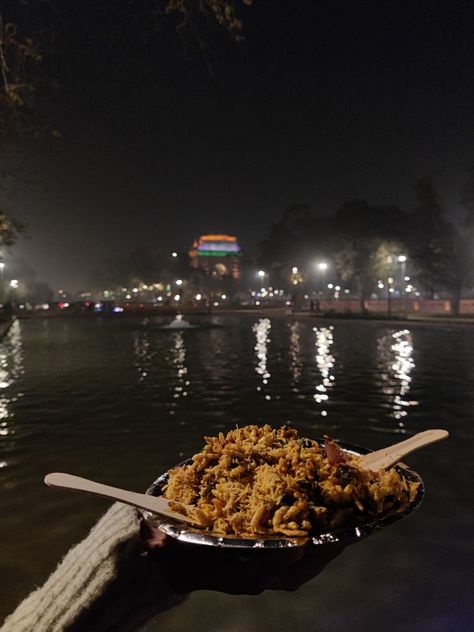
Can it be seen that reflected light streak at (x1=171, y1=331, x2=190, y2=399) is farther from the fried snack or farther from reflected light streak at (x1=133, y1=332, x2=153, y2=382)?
the fried snack

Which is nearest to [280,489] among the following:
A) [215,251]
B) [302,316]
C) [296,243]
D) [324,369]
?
[324,369]

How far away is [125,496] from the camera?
2898 mm

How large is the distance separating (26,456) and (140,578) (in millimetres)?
4655

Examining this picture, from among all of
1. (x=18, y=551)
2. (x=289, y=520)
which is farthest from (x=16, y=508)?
(x=289, y=520)

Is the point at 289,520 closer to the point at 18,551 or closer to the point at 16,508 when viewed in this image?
the point at 18,551

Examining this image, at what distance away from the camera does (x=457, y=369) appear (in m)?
15.4

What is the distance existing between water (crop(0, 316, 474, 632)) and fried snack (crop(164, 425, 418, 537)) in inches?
40.2

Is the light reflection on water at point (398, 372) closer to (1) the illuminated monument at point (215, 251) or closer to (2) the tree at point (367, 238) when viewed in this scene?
(2) the tree at point (367, 238)

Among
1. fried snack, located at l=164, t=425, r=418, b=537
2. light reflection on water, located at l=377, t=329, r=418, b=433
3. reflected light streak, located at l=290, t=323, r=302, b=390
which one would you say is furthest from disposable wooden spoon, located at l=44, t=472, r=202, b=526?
reflected light streak, located at l=290, t=323, r=302, b=390

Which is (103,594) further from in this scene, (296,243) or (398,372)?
(296,243)

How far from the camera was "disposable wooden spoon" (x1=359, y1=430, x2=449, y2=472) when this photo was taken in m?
3.32

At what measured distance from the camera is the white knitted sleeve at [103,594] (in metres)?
3.15

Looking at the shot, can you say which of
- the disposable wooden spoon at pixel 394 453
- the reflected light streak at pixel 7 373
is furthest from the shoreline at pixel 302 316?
the disposable wooden spoon at pixel 394 453

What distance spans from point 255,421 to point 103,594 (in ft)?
19.8
